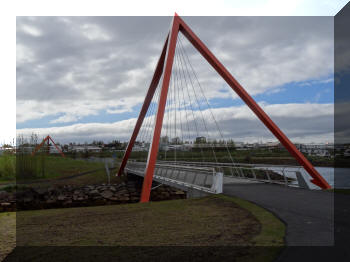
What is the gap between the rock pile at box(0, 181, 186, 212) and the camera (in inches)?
702

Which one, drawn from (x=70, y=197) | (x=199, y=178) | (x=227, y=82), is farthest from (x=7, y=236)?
(x=70, y=197)

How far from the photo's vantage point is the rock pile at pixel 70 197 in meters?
17.8

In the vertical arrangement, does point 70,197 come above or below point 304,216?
below

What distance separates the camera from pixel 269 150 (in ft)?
160

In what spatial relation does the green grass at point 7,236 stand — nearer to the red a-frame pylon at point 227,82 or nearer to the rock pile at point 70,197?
the red a-frame pylon at point 227,82

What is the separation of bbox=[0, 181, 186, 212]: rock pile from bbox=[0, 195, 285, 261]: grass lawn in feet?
32.8

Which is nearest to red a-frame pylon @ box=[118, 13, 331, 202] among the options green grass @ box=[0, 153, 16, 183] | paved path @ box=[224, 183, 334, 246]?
paved path @ box=[224, 183, 334, 246]

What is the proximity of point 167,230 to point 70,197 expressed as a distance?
16.8 metres

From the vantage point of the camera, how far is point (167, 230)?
6.08 metres

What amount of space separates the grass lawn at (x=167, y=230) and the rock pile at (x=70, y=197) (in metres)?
10.00

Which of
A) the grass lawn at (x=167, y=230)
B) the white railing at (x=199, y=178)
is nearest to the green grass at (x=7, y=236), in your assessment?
the grass lawn at (x=167, y=230)

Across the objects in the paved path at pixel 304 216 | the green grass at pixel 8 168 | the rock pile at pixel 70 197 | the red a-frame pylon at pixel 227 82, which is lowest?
the rock pile at pixel 70 197

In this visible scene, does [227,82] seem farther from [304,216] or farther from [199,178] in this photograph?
[304,216]

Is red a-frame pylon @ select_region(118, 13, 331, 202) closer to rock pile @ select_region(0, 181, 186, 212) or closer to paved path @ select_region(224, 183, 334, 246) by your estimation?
paved path @ select_region(224, 183, 334, 246)
